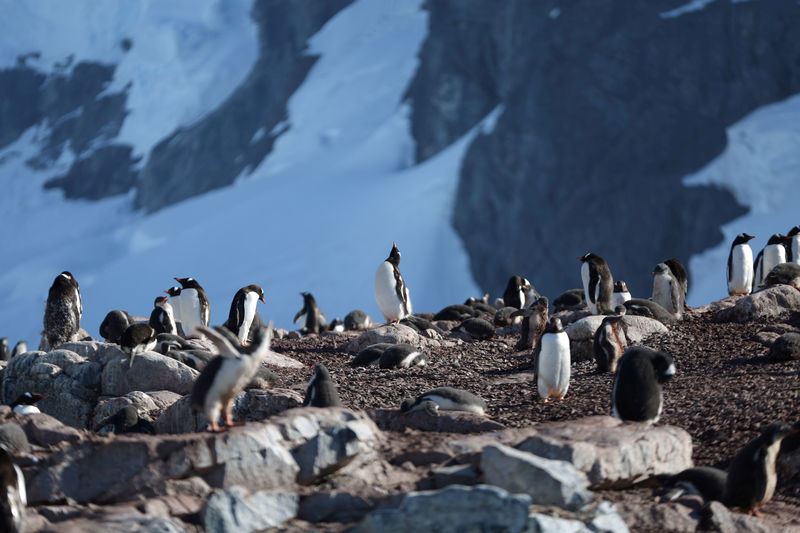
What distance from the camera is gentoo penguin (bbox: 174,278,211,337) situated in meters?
12.3

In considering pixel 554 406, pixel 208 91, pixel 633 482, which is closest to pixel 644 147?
pixel 554 406

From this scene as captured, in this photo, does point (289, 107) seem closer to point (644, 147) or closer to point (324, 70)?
point (324, 70)

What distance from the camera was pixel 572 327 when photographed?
9.62 m

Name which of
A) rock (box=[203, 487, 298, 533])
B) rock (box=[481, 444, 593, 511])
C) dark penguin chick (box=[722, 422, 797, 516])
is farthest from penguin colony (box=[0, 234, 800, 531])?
rock (box=[481, 444, 593, 511])

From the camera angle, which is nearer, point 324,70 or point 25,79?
point 324,70

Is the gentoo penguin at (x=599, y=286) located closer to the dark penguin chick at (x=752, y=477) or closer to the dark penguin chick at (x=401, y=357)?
the dark penguin chick at (x=401, y=357)

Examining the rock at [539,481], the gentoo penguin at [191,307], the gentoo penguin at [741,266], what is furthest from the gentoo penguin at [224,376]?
the gentoo penguin at [741,266]

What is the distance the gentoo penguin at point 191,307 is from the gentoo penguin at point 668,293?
6.02 m

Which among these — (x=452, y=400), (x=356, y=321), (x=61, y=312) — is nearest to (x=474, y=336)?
(x=61, y=312)

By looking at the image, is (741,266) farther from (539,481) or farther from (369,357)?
(539,481)

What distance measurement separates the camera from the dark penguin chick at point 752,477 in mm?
4988

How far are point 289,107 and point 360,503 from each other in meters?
52.4

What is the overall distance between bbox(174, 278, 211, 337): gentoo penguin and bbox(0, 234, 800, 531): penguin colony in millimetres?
16

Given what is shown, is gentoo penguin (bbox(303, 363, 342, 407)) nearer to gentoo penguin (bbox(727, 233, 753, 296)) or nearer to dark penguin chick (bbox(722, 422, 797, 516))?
dark penguin chick (bbox(722, 422, 797, 516))
